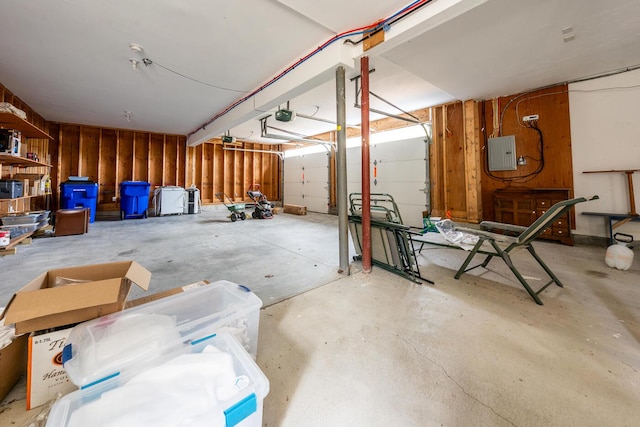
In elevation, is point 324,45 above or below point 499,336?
above

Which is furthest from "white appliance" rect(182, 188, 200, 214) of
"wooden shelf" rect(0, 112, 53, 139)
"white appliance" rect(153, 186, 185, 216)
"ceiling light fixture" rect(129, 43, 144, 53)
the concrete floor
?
"ceiling light fixture" rect(129, 43, 144, 53)

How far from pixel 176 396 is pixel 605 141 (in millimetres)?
5782

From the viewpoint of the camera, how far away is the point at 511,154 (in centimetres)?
431

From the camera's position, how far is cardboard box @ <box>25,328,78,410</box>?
3.15 ft

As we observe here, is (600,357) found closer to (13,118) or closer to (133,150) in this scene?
(13,118)

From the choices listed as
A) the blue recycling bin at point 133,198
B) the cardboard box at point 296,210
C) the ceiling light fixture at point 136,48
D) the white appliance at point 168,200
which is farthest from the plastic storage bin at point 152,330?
the white appliance at point 168,200

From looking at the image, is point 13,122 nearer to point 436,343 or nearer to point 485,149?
point 436,343

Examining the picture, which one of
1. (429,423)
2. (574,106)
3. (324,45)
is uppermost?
(324,45)

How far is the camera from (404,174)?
5707mm

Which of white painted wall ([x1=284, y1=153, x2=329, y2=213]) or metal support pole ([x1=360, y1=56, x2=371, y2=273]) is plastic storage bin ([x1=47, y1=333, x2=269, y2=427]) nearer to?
metal support pole ([x1=360, y1=56, x2=371, y2=273])

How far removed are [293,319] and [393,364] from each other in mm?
734

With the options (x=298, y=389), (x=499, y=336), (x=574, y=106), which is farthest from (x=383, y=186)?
(x=298, y=389)

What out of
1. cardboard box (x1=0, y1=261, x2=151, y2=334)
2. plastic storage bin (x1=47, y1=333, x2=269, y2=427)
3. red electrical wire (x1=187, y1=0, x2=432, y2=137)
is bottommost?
plastic storage bin (x1=47, y1=333, x2=269, y2=427)

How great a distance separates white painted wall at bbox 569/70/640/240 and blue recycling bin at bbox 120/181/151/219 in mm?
9746
